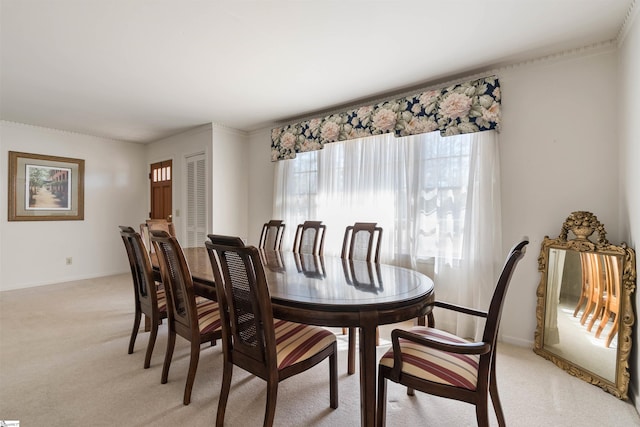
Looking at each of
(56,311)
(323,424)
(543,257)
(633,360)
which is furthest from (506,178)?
(56,311)

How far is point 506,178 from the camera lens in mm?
2760

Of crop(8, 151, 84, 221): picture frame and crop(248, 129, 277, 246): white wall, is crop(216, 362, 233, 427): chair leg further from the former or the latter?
crop(8, 151, 84, 221): picture frame

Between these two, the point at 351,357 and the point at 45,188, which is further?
the point at 45,188

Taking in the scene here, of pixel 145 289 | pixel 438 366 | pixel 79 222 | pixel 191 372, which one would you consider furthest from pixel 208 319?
pixel 79 222

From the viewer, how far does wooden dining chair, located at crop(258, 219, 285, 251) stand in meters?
3.56

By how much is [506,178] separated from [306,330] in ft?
7.32

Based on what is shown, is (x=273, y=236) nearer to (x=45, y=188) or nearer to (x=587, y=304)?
(x=587, y=304)

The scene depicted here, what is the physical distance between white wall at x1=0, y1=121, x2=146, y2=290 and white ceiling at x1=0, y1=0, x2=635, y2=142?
1280mm

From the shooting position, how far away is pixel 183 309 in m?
2.04

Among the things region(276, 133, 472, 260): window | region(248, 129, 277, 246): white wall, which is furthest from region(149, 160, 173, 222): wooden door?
region(276, 133, 472, 260): window

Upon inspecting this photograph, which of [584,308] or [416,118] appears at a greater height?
[416,118]

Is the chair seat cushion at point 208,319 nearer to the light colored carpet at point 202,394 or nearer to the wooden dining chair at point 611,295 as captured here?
the light colored carpet at point 202,394

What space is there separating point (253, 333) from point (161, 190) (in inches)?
198

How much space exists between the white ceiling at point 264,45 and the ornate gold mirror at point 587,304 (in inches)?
56.7
